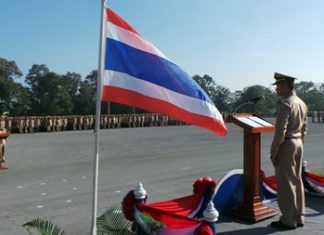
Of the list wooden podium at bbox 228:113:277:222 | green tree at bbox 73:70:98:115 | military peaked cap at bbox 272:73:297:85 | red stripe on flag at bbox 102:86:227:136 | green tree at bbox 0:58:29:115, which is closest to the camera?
red stripe on flag at bbox 102:86:227:136

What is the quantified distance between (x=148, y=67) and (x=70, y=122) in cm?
3127

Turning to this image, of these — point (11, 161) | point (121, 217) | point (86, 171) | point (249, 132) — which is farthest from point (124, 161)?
point (121, 217)

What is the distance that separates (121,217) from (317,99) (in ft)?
381

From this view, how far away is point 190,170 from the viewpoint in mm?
10203

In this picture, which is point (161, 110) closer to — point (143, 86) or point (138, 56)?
point (143, 86)

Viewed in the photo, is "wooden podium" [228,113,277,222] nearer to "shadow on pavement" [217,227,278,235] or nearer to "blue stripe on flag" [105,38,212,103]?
"shadow on pavement" [217,227,278,235]

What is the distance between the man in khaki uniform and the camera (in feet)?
16.5

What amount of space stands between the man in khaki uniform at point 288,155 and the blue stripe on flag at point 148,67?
66.9 inches

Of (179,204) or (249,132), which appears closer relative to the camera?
(179,204)

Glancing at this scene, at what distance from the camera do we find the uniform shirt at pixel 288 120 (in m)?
5.01

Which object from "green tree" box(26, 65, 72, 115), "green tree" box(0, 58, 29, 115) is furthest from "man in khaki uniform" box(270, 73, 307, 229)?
"green tree" box(26, 65, 72, 115)

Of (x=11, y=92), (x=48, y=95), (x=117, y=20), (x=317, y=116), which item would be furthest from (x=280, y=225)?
(x=48, y=95)

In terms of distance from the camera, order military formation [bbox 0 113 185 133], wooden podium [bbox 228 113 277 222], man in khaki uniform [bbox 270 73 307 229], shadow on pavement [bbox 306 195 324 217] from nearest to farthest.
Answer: man in khaki uniform [bbox 270 73 307 229], wooden podium [bbox 228 113 277 222], shadow on pavement [bbox 306 195 324 217], military formation [bbox 0 113 185 133]

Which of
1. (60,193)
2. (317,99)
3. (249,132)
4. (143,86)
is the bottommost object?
(60,193)
